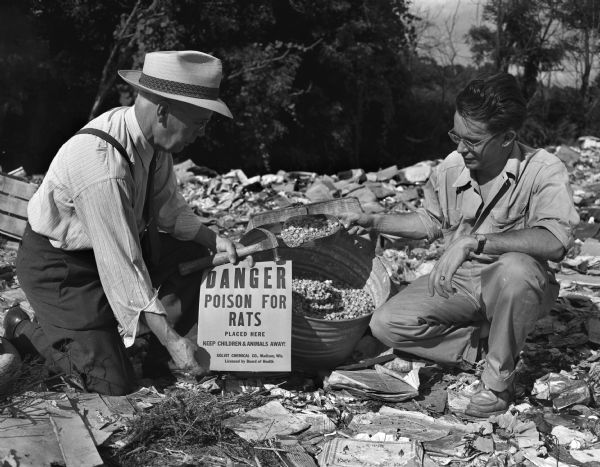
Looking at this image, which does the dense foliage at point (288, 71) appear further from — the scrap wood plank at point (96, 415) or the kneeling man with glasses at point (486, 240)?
the scrap wood plank at point (96, 415)

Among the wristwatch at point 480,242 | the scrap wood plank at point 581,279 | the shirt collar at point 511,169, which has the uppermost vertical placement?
the shirt collar at point 511,169

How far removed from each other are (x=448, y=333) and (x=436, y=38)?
19161mm

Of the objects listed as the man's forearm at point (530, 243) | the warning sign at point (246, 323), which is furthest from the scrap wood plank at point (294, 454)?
the man's forearm at point (530, 243)

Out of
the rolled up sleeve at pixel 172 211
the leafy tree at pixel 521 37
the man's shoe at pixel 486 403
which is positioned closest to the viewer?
the man's shoe at pixel 486 403

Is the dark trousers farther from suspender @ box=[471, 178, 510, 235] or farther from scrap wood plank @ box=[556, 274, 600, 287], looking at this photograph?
scrap wood plank @ box=[556, 274, 600, 287]

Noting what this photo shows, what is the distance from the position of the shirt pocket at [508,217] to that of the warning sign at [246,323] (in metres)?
1.12

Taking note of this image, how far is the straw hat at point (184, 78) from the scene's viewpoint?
10.2 ft

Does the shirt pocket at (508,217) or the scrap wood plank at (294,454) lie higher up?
the shirt pocket at (508,217)

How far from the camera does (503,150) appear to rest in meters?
3.53

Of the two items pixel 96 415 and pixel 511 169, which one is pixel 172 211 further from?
pixel 511 169

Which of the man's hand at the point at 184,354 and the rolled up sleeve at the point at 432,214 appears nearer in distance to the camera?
the man's hand at the point at 184,354

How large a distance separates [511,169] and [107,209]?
6.36 feet

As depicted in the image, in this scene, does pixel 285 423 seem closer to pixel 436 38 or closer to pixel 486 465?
pixel 486 465

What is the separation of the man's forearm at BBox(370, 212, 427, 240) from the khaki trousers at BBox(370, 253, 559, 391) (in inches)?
10.6
